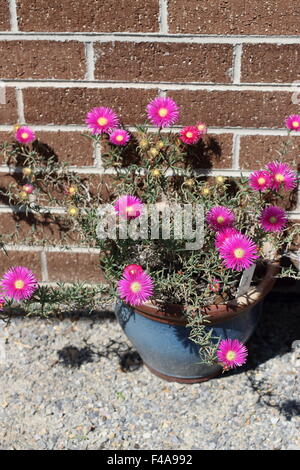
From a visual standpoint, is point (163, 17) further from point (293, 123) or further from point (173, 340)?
point (173, 340)

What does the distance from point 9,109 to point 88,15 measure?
0.36m

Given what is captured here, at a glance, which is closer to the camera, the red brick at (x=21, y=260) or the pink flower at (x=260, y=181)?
the pink flower at (x=260, y=181)

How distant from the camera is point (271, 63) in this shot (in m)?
1.55

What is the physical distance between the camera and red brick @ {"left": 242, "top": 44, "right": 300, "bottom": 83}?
1.53 m

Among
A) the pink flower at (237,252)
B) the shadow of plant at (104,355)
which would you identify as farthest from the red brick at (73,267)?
the pink flower at (237,252)

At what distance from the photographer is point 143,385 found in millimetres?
1725

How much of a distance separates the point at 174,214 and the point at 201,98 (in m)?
0.34

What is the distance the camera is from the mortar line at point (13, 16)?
5.03ft

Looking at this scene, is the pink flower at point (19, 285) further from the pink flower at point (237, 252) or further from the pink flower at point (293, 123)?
the pink flower at point (293, 123)

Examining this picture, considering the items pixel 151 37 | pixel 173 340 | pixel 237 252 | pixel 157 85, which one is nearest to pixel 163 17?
pixel 151 37

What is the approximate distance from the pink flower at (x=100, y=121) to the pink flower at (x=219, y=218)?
37 cm

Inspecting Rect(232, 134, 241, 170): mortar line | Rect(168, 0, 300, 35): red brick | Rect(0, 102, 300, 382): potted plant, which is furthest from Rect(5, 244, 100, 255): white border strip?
Rect(168, 0, 300, 35): red brick

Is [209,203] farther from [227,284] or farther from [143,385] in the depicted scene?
[143,385]
